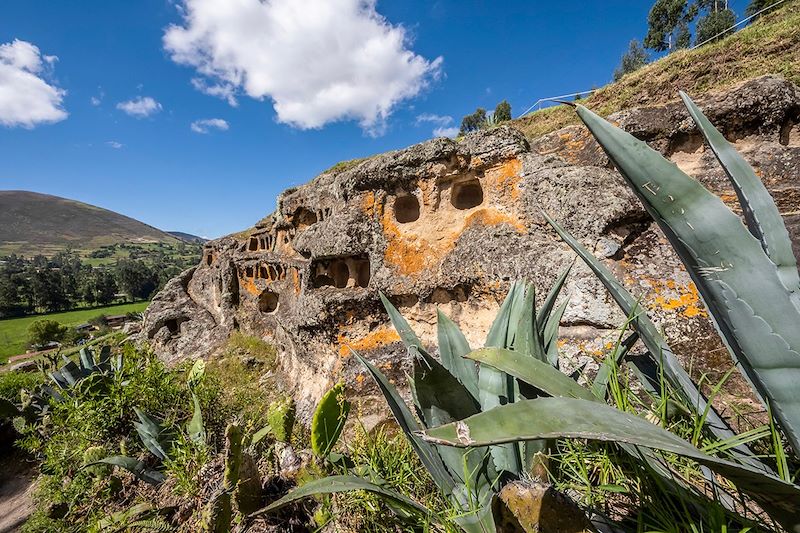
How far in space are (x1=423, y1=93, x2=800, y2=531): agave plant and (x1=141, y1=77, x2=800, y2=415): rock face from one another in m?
1.40

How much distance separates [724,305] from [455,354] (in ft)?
3.54

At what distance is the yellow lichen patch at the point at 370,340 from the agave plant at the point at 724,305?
3794 mm

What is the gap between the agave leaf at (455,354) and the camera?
1.63 m

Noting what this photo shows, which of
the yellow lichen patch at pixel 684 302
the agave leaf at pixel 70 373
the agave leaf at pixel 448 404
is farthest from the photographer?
the agave leaf at pixel 70 373

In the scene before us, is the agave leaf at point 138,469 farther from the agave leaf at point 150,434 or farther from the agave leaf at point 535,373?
the agave leaf at point 535,373

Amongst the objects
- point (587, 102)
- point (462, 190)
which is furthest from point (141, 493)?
→ point (587, 102)

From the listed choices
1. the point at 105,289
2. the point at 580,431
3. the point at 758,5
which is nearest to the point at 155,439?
the point at 580,431

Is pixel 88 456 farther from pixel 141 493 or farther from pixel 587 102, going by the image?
pixel 587 102

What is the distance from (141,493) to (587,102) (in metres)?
8.34

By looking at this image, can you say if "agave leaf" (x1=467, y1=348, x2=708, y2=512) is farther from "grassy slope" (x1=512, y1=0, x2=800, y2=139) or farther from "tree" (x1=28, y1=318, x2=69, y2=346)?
"tree" (x1=28, y1=318, x2=69, y2=346)

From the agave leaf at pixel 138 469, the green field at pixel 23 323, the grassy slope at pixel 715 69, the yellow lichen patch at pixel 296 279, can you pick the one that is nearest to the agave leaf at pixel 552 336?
the agave leaf at pixel 138 469

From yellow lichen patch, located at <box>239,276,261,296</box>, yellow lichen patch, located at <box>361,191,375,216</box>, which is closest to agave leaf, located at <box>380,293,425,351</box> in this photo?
yellow lichen patch, located at <box>361,191,375,216</box>

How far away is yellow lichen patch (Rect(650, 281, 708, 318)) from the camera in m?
2.50

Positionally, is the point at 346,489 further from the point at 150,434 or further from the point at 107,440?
the point at 107,440
